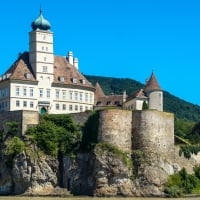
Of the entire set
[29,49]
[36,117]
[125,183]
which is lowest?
[125,183]

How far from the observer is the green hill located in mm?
138000

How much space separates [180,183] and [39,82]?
2265 cm

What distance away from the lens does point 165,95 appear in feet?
485

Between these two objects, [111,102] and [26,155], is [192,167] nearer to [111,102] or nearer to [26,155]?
[26,155]

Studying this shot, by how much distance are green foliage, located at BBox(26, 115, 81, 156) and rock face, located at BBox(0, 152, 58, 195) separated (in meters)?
1.08

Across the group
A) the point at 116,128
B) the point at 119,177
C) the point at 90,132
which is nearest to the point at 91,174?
the point at 119,177

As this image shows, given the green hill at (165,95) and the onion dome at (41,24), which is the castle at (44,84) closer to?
the onion dome at (41,24)

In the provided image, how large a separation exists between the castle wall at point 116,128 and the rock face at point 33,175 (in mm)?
5435

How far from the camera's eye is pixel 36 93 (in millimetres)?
83750

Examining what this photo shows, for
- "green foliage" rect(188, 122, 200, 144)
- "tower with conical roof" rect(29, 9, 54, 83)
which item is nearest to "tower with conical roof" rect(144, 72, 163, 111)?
"green foliage" rect(188, 122, 200, 144)

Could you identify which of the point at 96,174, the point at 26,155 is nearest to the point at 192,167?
the point at 96,174

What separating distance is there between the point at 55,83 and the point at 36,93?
2.57m

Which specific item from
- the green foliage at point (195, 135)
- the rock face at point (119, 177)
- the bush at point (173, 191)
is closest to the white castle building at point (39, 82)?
the green foliage at point (195, 135)

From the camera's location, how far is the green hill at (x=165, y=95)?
13800cm
